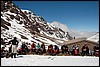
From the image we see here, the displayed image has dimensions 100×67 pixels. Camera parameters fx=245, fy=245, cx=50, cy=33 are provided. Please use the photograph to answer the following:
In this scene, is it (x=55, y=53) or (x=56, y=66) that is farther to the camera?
(x=55, y=53)

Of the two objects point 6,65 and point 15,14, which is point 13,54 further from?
point 15,14

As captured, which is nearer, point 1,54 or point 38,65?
point 38,65

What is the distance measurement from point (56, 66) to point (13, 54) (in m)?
5.89

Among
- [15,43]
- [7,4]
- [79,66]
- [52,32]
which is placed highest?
[7,4]

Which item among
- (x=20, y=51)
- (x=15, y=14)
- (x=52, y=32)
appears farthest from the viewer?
(x=52, y=32)

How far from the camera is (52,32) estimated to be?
181m

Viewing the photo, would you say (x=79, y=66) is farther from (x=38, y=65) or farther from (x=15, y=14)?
(x=15, y=14)

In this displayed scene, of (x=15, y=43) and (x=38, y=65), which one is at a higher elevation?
(x=15, y=43)

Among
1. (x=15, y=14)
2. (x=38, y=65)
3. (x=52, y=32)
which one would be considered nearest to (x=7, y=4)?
(x=15, y=14)

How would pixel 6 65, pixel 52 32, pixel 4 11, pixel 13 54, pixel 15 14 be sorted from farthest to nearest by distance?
pixel 52 32 < pixel 15 14 < pixel 4 11 < pixel 13 54 < pixel 6 65

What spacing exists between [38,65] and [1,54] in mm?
5830

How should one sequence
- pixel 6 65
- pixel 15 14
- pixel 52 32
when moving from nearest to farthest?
pixel 6 65 → pixel 15 14 → pixel 52 32

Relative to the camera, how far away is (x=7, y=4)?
466ft

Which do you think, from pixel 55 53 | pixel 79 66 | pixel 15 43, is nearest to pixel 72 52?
pixel 55 53
